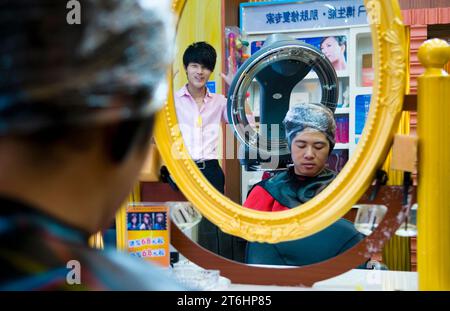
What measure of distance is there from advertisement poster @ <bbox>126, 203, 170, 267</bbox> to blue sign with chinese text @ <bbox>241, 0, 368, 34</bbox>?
20.4 inches

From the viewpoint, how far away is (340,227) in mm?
1017

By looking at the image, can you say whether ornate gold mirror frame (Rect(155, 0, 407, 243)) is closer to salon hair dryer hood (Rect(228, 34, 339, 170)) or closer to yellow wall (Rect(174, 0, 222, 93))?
yellow wall (Rect(174, 0, 222, 93))

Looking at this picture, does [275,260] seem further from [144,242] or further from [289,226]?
[144,242]

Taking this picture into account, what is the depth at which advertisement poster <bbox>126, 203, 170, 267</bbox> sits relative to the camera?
1029 millimetres

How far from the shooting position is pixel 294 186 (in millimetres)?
1072

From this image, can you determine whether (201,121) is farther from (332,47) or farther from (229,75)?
(332,47)

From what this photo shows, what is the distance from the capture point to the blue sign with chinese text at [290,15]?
52.2 inches

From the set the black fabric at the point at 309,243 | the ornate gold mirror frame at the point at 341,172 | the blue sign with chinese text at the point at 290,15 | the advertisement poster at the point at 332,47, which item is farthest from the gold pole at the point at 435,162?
the blue sign with chinese text at the point at 290,15

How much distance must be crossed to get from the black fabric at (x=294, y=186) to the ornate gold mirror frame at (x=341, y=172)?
0.07 meters

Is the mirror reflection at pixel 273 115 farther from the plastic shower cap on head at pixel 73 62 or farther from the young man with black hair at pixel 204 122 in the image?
the plastic shower cap on head at pixel 73 62

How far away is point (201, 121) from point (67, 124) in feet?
2.56
